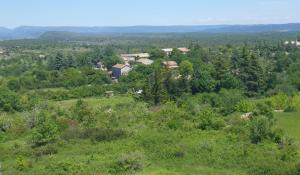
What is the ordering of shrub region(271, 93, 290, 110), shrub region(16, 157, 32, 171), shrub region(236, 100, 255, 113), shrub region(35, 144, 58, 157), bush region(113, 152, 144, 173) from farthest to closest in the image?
shrub region(271, 93, 290, 110) → shrub region(236, 100, 255, 113) → shrub region(35, 144, 58, 157) → shrub region(16, 157, 32, 171) → bush region(113, 152, 144, 173)

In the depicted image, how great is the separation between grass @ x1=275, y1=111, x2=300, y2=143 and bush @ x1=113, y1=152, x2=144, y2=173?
11.2 meters

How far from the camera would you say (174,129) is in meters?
32.4

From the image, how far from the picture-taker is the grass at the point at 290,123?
3298 cm

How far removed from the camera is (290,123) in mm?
36250

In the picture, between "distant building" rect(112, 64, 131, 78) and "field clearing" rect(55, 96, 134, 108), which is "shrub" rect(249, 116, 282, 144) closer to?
"field clearing" rect(55, 96, 134, 108)

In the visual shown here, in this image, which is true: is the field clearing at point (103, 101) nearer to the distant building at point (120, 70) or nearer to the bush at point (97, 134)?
the bush at point (97, 134)

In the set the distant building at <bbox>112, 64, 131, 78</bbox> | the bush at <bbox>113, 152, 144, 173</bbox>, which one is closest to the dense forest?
the bush at <bbox>113, 152, 144, 173</bbox>

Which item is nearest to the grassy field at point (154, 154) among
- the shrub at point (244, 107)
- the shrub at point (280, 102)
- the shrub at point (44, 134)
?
the shrub at point (44, 134)

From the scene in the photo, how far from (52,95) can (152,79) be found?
39.5ft

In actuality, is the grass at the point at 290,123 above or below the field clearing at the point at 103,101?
above

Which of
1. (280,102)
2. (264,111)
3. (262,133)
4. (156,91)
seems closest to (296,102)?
(280,102)

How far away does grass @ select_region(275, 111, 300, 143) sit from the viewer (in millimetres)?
32978

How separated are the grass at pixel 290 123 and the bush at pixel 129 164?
11.2 metres

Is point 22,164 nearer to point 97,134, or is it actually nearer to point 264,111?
point 97,134
